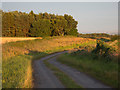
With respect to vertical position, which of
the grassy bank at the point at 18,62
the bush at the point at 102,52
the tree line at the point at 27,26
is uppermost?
the tree line at the point at 27,26

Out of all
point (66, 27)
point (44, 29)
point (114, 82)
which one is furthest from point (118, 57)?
point (66, 27)

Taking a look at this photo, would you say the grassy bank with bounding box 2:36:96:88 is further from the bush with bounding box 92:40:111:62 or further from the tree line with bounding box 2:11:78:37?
the tree line with bounding box 2:11:78:37

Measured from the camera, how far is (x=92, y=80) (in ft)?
25.1

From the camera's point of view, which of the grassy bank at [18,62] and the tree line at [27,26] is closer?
the grassy bank at [18,62]

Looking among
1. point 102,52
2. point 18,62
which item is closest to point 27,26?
point 18,62

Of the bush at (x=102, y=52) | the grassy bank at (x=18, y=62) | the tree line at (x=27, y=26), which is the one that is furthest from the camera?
the tree line at (x=27, y=26)

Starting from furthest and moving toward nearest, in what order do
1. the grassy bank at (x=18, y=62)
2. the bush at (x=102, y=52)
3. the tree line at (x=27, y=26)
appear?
the tree line at (x=27, y=26)
the bush at (x=102, y=52)
the grassy bank at (x=18, y=62)

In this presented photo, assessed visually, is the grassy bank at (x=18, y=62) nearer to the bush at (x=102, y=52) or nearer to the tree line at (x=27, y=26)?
the bush at (x=102, y=52)

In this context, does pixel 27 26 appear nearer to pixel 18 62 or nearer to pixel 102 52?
pixel 18 62

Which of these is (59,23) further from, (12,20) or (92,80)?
(92,80)

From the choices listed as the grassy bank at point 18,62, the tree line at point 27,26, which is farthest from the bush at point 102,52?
the tree line at point 27,26

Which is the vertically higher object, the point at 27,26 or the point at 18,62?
the point at 27,26

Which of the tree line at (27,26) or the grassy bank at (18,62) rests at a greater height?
the tree line at (27,26)

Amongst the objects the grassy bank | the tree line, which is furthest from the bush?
the tree line
